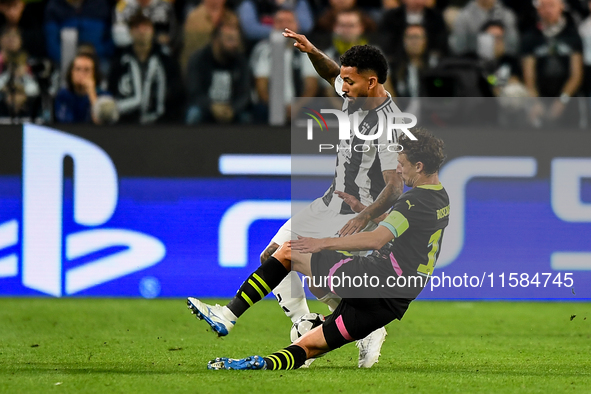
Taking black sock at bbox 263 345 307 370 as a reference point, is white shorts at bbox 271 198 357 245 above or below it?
above

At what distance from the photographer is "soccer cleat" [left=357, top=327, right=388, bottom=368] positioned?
568 cm

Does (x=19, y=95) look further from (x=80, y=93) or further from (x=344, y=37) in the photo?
(x=344, y=37)

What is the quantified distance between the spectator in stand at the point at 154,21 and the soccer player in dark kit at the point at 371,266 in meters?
4.05

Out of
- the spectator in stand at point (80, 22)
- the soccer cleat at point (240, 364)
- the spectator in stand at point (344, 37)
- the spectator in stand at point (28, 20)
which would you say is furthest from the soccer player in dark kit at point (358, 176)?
the spectator in stand at point (28, 20)

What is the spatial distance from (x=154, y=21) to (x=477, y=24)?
11.0 ft

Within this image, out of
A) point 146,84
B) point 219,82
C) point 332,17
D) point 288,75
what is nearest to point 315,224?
point 288,75

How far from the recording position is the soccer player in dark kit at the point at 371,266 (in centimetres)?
533

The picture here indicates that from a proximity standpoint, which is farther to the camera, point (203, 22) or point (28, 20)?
point (28, 20)

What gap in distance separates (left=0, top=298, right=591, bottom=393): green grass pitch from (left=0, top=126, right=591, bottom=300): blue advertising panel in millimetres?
267

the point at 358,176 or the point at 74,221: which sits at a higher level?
the point at 358,176

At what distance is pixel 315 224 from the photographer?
595 cm

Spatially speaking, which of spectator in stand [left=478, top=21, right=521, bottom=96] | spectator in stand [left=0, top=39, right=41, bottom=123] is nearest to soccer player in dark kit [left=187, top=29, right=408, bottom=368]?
spectator in stand [left=478, top=21, right=521, bottom=96]

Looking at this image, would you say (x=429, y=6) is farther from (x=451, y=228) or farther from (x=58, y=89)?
(x=58, y=89)

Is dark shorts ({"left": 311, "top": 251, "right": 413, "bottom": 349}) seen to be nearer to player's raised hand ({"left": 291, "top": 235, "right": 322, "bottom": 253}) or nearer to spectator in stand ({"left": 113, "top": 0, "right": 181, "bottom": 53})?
player's raised hand ({"left": 291, "top": 235, "right": 322, "bottom": 253})
